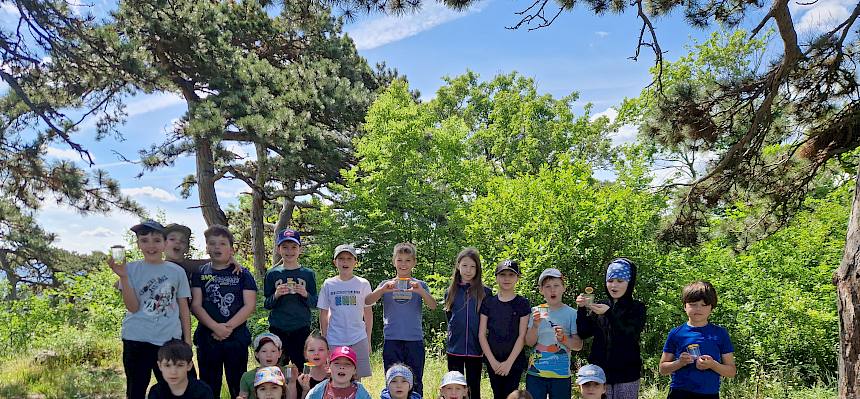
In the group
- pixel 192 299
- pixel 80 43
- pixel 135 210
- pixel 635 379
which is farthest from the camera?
pixel 135 210

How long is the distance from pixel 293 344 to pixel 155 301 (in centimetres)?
111

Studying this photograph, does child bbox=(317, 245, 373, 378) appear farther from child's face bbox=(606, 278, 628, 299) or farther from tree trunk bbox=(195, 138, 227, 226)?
tree trunk bbox=(195, 138, 227, 226)

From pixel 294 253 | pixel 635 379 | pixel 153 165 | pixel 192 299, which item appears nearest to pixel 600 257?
pixel 635 379

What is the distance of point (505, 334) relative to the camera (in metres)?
4.24

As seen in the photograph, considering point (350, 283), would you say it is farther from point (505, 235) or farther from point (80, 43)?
point (80, 43)

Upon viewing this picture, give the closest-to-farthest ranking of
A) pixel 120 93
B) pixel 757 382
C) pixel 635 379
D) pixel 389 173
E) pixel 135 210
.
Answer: pixel 635 379 → pixel 757 382 → pixel 135 210 → pixel 120 93 → pixel 389 173

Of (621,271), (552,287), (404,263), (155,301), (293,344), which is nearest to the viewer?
(621,271)

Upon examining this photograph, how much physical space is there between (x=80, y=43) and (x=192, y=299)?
5.89 metres

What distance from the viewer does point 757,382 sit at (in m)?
7.28

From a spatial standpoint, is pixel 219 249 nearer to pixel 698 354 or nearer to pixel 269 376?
pixel 269 376

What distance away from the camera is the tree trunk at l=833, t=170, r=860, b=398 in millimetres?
4223

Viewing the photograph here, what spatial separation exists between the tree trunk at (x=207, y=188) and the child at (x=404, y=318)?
35.6 ft

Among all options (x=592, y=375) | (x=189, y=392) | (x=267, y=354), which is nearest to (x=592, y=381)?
(x=592, y=375)

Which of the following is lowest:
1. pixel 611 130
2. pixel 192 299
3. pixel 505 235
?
pixel 192 299
